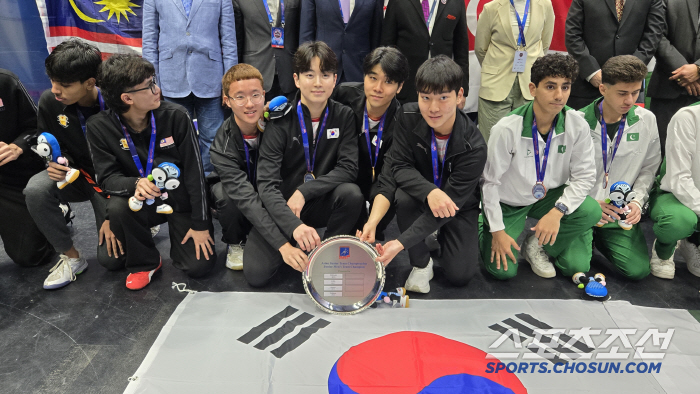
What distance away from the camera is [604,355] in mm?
2146

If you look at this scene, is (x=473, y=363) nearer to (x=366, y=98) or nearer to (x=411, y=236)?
(x=411, y=236)

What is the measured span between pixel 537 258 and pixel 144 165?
2.51 metres

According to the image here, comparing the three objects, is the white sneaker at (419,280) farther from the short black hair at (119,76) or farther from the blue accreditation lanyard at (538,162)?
the short black hair at (119,76)

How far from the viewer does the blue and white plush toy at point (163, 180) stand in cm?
262

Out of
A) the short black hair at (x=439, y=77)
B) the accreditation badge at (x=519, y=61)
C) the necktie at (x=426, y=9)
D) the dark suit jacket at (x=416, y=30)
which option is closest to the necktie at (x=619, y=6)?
the accreditation badge at (x=519, y=61)

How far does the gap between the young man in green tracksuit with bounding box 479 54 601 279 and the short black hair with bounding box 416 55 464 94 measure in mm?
502

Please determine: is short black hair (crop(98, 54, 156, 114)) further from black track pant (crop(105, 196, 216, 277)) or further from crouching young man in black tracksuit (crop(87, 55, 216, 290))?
black track pant (crop(105, 196, 216, 277))

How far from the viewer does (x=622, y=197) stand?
Answer: 9.27 ft

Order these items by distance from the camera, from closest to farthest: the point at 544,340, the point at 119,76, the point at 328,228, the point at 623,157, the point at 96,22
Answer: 1. the point at 544,340
2. the point at 119,76
3. the point at 328,228
4. the point at 623,157
5. the point at 96,22

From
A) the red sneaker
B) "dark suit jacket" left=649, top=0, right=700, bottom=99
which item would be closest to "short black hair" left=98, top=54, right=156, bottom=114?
the red sneaker

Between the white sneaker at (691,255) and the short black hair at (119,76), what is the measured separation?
3476 millimetres

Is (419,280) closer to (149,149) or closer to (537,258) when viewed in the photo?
(537,258)

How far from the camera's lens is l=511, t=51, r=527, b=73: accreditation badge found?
397cm

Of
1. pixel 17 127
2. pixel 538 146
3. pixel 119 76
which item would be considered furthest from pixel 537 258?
pixel 17 127
